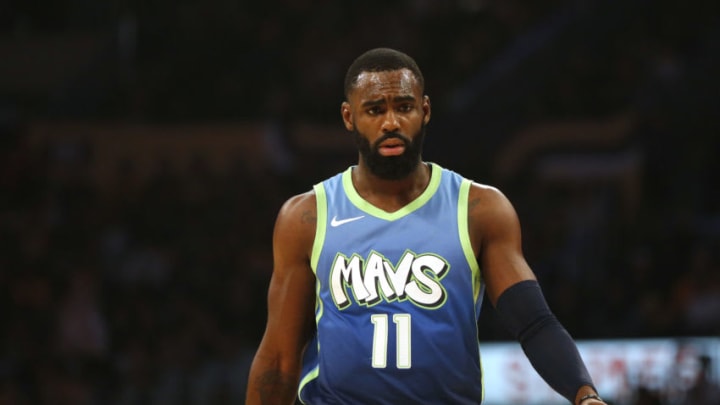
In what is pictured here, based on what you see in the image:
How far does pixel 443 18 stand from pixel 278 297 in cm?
1152

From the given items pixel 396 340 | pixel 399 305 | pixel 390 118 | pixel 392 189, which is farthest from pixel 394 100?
pixel 396 340

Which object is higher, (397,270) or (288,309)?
(397,270)

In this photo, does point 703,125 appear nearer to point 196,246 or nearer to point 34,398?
point 196,246

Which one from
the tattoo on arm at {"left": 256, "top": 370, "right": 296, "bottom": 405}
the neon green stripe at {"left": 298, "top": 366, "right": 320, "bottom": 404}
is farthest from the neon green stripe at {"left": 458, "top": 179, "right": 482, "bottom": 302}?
the tattoo on arm at {"left": 256, "top": 370, "right": 296, "bottom": 405}

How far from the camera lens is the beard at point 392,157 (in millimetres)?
3980

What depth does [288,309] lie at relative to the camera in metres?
4.14

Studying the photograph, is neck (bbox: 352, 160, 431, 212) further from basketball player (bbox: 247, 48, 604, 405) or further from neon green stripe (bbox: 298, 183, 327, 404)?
neon green stripe (bbox: 298, 183, 327, 404)

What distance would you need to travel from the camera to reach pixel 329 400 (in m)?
4.02

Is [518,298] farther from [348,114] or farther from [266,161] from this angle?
[266,161]

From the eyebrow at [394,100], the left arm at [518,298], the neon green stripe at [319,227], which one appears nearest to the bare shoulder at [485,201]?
the left arm at [518,298]

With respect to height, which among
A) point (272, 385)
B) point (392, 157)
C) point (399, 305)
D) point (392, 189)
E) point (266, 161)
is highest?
point (266, 161)

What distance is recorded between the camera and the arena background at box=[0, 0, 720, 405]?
9789 mm

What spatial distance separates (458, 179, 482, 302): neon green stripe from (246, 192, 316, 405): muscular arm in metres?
0.49

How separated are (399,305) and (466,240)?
302mm
